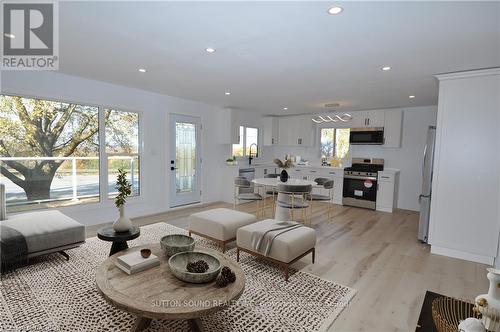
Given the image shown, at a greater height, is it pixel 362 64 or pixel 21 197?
pixel 362 64

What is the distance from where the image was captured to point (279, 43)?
246 cm

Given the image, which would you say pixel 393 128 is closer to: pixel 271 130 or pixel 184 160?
pixel 271 130

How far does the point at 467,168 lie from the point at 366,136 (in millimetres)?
3028

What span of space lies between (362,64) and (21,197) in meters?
5.15

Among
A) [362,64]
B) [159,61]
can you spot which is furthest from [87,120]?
[362,64]

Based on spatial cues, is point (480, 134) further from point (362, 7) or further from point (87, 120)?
point (87, 120)

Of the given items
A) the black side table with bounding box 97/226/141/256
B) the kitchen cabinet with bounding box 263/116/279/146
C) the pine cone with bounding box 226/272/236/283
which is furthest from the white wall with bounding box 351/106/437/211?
the black side table with bounding box 97/226/141/256

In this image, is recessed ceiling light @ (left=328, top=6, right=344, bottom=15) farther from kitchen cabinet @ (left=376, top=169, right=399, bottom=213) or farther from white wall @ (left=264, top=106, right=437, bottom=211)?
white wall @ (left=264, top=106, right=437, bottom=211)

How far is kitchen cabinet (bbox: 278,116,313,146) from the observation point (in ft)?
24.0

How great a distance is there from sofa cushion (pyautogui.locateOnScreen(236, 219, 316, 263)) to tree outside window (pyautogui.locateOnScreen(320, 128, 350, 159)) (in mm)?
4514

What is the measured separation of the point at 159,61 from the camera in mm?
3100

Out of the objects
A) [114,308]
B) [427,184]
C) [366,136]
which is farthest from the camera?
[366,136]

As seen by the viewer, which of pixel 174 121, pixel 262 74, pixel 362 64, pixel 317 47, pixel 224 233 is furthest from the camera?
pixel 174 121

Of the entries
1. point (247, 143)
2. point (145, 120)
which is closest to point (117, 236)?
point (145, 120)
